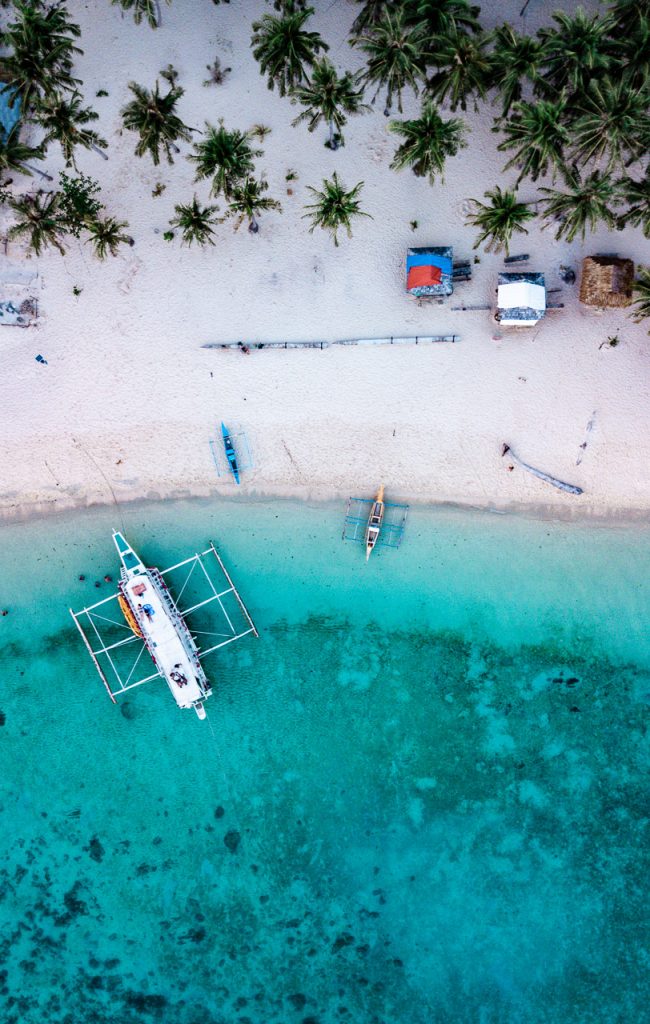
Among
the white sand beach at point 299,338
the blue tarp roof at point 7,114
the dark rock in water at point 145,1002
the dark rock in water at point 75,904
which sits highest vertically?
the blue tarp roof at point 7,114

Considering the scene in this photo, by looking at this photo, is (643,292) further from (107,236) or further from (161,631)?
(161,631)

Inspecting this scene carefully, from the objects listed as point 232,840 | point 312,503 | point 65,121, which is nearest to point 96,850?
point 232,840

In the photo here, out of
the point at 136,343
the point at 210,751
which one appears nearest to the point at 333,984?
the point at 210,751

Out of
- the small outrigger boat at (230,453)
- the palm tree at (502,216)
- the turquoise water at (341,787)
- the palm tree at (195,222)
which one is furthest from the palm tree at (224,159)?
the turquoise water at (341,787)

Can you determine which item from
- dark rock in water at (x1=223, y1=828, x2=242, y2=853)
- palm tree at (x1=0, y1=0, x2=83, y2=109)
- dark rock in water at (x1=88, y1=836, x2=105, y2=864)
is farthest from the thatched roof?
dark rock in water at (x1=88, y1=836, x2=105, y2=864)

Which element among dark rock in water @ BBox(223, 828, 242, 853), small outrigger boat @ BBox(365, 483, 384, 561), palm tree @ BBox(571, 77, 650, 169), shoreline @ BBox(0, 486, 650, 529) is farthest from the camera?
dark rock in water @ BBox(223, 828, 242, 853)

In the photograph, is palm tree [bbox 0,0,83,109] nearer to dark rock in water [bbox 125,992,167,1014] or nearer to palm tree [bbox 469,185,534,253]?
palm tree [bbox 469,185,534,253]

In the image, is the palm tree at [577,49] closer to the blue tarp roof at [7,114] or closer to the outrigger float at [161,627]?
the blue tarp roof at [7,114]

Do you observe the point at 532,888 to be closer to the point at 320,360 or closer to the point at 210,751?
the point at 210,751
